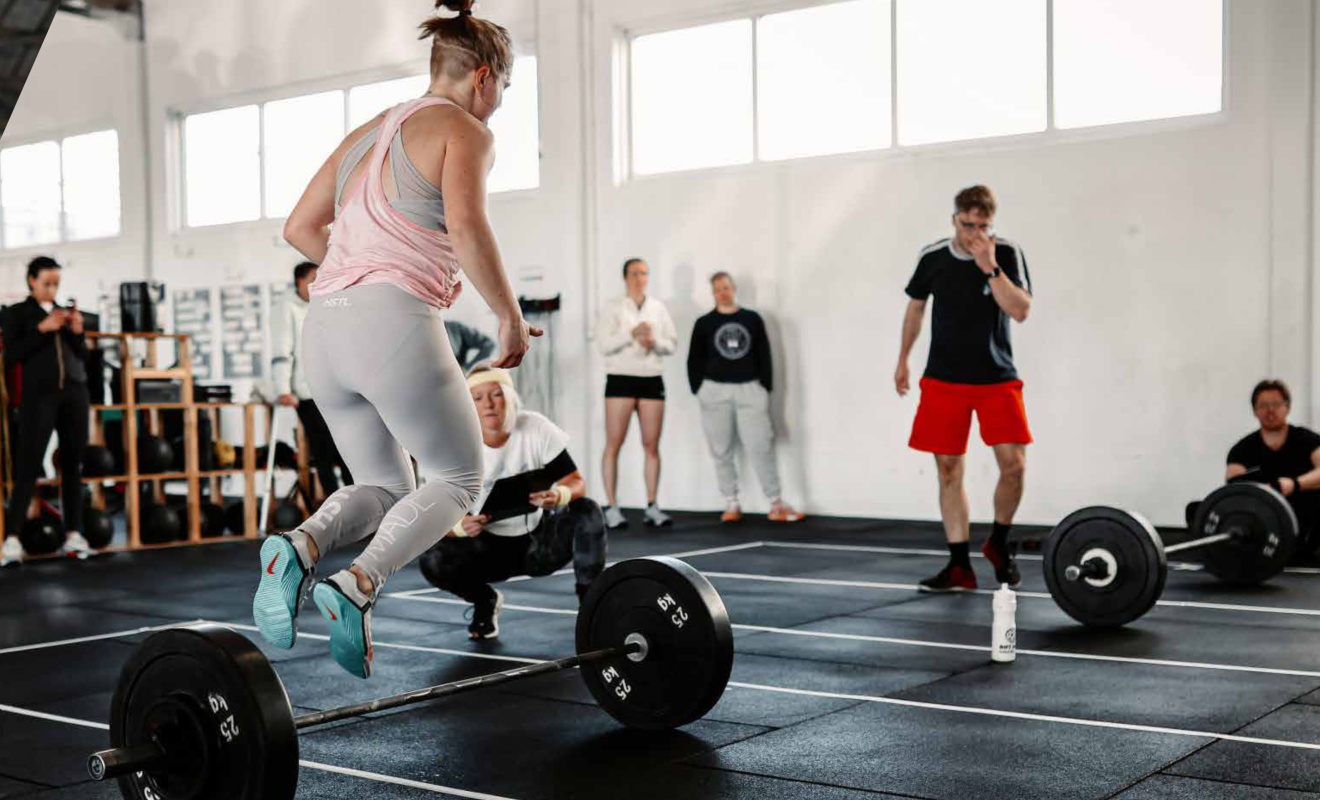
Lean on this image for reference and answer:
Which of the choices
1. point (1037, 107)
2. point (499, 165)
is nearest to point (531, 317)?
point (499, 165)

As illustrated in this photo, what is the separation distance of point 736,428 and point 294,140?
4384 mm

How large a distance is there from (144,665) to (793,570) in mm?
3677

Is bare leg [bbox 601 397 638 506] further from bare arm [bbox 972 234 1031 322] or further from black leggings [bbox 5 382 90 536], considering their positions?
bare arm [bbox 972 234 1031 322]

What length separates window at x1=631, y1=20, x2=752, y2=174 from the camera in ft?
26.4

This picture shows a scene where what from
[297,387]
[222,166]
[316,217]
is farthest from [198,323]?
[316,217]

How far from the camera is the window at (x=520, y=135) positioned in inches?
347

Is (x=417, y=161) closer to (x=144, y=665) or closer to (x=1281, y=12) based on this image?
(x=144, y=665)

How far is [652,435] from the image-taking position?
25.3ft

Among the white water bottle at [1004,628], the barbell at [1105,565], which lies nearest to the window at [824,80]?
the barbell at [1105,565]

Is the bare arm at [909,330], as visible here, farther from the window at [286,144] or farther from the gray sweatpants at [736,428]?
the window at [286,144]

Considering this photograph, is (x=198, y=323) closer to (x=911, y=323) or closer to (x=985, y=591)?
(x=911, y=323)

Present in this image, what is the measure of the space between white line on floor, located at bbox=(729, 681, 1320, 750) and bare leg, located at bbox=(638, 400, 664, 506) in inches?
171

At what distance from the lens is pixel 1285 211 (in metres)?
6.41

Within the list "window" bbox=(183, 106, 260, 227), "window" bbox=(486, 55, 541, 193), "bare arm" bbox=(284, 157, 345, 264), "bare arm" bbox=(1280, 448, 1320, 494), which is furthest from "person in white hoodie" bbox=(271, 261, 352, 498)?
"bare arm" bbox=(284, 157, 345, 264)
